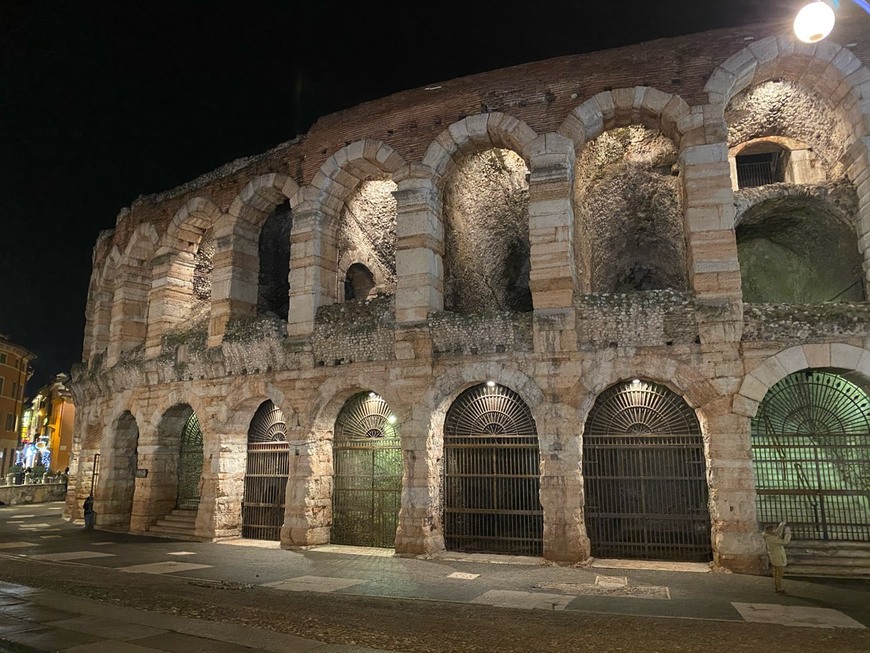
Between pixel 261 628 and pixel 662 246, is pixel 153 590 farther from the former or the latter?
pixel 662 246

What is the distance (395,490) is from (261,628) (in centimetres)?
599

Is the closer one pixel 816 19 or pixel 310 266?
pixel 816 19

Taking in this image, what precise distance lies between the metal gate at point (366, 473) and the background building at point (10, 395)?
32.5 metres

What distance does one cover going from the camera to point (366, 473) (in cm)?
1220

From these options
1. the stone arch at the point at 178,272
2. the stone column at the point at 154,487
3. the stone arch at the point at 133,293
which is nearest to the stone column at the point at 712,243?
the stone arch at the point at 178,272

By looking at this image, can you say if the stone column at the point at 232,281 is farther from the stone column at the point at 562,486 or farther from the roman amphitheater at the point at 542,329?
the stone column at the point at 562,486

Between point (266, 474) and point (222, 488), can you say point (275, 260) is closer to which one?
point (266, 474)

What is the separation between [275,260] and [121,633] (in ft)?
37.3

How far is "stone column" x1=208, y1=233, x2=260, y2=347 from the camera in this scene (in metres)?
A: 13.5

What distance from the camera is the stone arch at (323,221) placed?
12492 mm

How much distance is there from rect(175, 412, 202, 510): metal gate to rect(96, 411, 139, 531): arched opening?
1401 millimetres

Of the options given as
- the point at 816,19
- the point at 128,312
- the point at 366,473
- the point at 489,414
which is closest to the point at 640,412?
the point at 489,414

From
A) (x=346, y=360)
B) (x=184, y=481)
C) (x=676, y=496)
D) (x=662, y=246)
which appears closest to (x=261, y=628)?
(x=346, y=360)

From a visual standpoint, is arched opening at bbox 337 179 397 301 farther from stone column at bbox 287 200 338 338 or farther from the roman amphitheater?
stone column at bbox 287 200 338 338
